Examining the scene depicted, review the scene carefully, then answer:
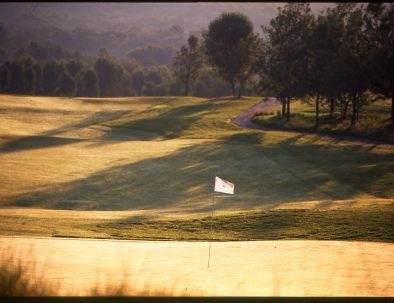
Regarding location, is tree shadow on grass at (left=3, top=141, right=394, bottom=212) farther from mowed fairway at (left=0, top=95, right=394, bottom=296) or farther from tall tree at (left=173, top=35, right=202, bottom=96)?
tall tree at (left=173, top=35, right=202, bottom=96)

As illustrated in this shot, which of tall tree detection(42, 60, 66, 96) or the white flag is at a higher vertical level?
tall tree detection(42, 60, 66, 96)

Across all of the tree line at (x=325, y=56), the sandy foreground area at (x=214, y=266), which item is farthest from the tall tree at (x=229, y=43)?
the sandy foreground area at (x=214, y=266)

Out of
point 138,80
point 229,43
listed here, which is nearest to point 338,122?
point 229,43

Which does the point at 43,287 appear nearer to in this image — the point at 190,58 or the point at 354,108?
the point at 354,108

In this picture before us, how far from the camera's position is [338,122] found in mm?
68625

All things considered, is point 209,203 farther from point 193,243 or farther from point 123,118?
point 123,118

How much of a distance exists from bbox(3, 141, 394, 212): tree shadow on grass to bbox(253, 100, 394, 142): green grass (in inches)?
578

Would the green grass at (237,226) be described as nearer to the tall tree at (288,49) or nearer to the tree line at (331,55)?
the tree line at (331,55)

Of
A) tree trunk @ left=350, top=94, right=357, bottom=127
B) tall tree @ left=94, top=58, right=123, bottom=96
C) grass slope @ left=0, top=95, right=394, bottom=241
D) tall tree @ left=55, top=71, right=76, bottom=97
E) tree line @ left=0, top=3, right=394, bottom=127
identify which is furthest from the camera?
tall tree @ left=94, top=58, right=123, bottom=96

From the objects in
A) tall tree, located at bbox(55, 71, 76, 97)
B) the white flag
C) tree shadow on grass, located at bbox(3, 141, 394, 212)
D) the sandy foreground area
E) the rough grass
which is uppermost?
tall tree, located at bbox(55, 71, 76, 97)

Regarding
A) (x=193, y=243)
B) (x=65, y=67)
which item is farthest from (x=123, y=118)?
(x=65, y=67)

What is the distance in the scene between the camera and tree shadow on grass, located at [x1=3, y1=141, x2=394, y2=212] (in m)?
29.7

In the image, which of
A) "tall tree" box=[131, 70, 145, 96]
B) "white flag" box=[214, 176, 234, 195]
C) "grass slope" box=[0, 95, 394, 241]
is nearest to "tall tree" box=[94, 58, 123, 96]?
"tall tree" box=[131, 70, 145, 96]

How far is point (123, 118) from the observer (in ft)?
231
